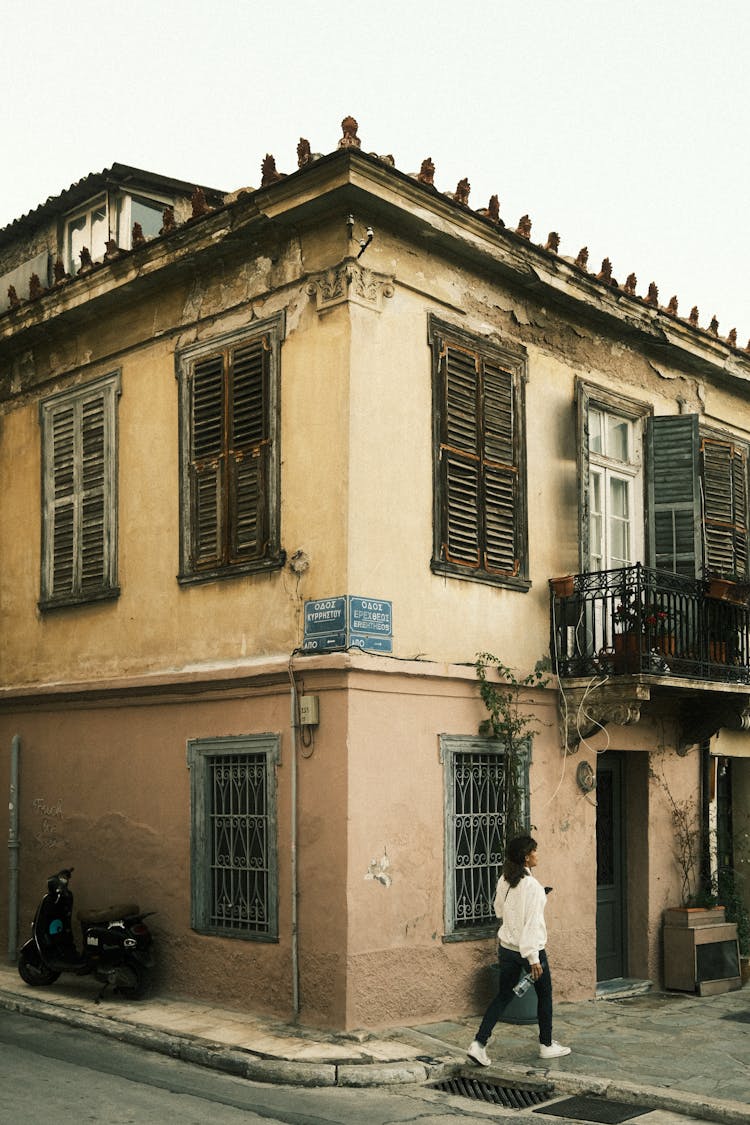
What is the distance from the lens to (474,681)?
447 inches

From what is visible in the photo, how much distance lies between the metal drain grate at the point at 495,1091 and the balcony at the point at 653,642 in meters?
3.62

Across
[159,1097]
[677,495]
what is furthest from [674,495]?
[159,1097]

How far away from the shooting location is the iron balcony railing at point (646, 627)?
11578 mm

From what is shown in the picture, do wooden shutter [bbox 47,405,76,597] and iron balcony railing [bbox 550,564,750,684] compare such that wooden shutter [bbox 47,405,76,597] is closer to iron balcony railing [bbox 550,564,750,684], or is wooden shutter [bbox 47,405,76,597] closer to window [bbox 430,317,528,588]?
window [bbox 430,317,528,588]

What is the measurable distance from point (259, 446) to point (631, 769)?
17.2 ft

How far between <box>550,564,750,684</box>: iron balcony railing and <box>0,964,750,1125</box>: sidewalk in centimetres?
302

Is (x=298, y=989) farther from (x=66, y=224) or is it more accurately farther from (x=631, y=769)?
(x=66, y=224)

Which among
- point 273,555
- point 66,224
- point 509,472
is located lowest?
point 273,555

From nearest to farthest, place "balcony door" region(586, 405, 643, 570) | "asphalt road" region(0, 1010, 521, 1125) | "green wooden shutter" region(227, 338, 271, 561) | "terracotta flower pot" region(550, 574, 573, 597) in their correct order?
1. "asphalt road" region(0, 1010, 521, 1125)
2. "green wooden shutter" region(227, 338, 271, 561)
3. "terracotta flower pot" region(550, 574, 573, 597)
4. "balcony door" region(586, 405, 643, 570)

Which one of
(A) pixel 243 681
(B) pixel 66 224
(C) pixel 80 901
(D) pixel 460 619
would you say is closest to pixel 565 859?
(D) pixel 460 619

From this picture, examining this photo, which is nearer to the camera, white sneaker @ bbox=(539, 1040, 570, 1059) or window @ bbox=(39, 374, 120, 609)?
white sneaker @ bbox=(539, 1040, 570, 1059)

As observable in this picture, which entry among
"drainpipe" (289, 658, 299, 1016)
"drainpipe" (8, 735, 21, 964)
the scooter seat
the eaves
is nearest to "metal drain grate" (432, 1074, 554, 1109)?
"drainpipe" (289, 658, 299, 1016)

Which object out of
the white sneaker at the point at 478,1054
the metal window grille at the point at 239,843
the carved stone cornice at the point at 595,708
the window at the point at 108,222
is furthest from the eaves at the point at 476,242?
the white sneaker at the point at 478,1054

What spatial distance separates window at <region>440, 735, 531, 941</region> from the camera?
432 inches
